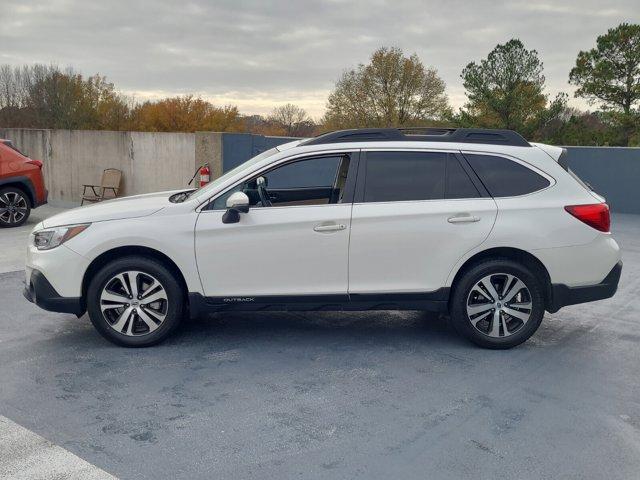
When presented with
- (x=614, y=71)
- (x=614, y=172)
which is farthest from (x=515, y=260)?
(x=614, y=71)

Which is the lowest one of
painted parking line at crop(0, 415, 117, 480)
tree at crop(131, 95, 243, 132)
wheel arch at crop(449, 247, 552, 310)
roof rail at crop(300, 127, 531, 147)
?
painted parking line at crop(0, 415, 117, 480)

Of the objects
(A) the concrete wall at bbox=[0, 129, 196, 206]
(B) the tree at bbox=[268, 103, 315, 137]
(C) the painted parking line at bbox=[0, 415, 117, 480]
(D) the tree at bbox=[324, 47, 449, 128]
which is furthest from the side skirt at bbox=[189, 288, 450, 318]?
(B) the tree at bbox=[268, 103, 315, 137]

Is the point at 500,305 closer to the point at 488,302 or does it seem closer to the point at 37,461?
the point at 488,302

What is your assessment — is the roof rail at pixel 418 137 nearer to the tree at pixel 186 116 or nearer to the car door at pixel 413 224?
the car door at pixel 413 224

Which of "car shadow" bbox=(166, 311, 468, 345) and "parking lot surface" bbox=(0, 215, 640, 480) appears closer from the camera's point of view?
"parking lot surface" bbox=(0, 215, 640, 480)

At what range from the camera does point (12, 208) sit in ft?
38.9

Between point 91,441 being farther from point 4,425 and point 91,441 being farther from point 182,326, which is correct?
point 182,326

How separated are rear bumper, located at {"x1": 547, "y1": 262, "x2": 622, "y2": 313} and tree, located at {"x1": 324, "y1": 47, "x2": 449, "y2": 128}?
47768 millimetres

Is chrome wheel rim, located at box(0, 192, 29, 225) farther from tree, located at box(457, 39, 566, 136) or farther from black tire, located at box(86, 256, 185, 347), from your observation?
tree, located at box(457, 39, 566, 136)

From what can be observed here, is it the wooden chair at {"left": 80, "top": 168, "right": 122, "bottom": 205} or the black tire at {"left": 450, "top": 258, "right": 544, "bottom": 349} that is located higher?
the wooden chair at {"left": 80, "top": 168, "right": 122, "bottom": 205}

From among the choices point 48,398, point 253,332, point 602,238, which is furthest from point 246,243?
point 602,238

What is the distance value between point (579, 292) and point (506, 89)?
44143 millimetres

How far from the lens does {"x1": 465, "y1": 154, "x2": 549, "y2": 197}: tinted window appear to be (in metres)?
5.26

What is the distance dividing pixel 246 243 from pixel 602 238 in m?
2.87
